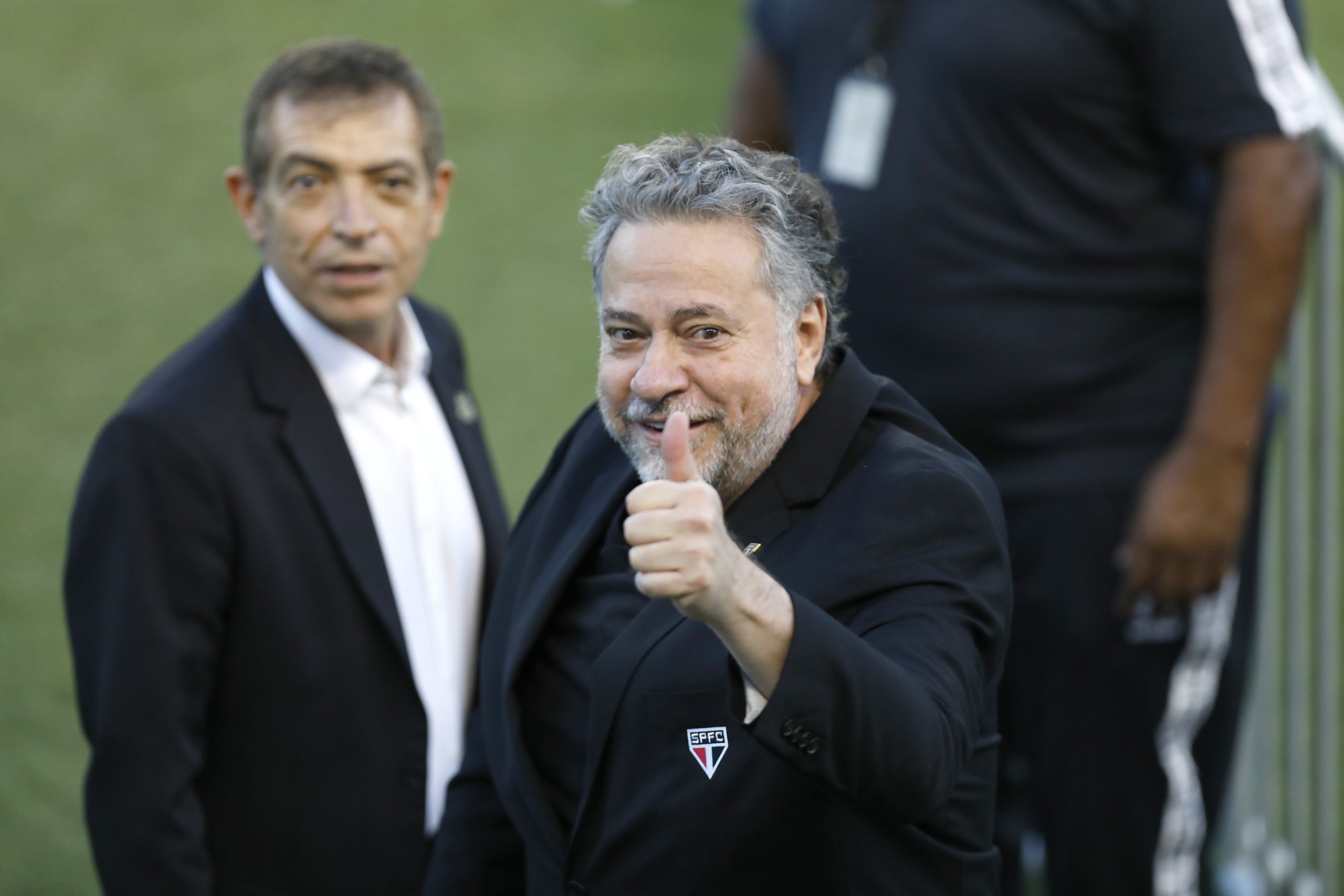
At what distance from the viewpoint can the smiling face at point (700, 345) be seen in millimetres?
1947

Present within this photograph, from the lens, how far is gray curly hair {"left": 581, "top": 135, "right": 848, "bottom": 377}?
77.6 inches

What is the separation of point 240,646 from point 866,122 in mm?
1653

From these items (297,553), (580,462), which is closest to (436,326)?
(297,553)

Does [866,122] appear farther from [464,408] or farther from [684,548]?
[684,548]

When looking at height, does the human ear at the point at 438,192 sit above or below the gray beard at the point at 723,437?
above

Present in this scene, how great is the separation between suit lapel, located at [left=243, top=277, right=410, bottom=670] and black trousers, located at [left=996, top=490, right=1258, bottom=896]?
1340 mm

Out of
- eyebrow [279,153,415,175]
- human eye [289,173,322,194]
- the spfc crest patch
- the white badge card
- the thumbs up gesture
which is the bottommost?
the spfc crest patch

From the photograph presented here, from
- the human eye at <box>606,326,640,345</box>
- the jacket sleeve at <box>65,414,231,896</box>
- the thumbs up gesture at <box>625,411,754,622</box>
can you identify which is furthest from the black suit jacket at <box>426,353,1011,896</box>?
the jacket sleeve at <box>65,414,231,896</box>

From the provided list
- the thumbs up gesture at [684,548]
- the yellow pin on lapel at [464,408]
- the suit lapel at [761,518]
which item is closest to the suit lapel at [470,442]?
the yellow pin on lapel at [464,408]

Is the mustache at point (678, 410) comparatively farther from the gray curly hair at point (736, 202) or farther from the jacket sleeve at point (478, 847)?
the jacket sleeve at point (478, 847)

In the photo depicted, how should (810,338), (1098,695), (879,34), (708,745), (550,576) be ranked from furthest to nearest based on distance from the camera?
(879,34) < (1098,695) < (550,576) < (810,338) < (708,745)

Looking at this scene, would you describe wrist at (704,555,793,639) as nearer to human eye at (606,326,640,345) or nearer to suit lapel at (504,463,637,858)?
human eye at (606,326,640,345)

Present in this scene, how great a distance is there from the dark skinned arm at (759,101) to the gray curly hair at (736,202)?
73.4 inches

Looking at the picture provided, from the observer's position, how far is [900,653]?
1769 mm
